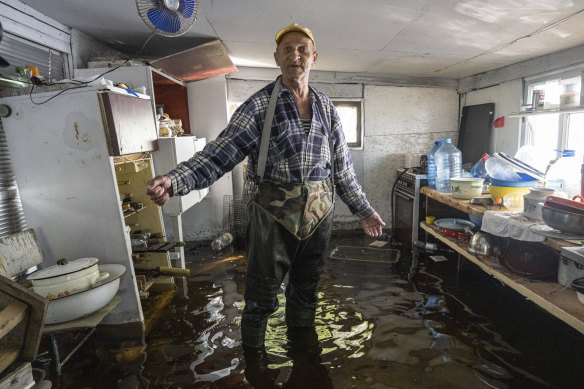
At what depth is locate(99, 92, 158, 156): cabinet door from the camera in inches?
90.6

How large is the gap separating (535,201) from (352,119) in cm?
366

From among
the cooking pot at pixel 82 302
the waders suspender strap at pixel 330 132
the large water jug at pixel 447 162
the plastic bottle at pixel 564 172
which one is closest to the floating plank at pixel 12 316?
the cooking pot at pixel 82 302

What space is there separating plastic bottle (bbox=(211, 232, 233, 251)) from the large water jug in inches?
123

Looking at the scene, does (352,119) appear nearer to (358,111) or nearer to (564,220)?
(358,111)

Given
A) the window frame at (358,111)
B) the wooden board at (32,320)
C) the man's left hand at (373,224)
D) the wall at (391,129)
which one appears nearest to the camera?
the wooden board at (32,320)

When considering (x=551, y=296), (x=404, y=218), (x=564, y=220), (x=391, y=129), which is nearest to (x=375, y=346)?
(x=551, y=296)

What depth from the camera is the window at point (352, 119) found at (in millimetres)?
5637

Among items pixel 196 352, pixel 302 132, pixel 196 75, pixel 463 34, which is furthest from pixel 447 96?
pixel 196 352

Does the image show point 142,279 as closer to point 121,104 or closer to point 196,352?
point 196,352

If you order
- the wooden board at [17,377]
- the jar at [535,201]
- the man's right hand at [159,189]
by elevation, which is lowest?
the wooden board at [17,377]

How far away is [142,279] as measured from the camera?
285 cm

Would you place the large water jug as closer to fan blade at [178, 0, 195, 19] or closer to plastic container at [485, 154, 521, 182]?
plastic container at [485, 154, 521, 182]

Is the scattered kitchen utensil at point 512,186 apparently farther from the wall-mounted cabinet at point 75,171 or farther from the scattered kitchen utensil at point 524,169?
the wall-mounted cabinet at point 75,171

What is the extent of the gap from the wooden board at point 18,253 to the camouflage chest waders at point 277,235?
61.2 inches
